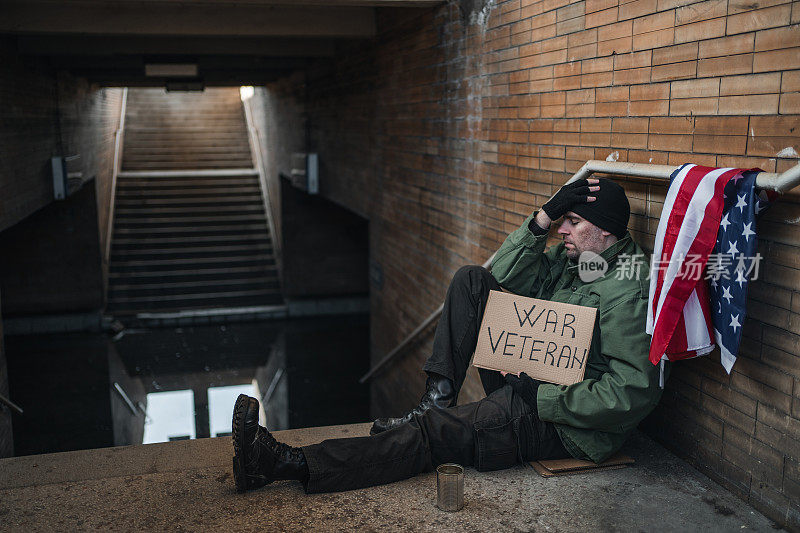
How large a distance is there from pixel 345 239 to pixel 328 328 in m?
2.04

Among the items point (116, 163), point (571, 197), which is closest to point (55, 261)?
point (116, 163)

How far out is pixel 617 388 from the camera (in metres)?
Answer: 2.76

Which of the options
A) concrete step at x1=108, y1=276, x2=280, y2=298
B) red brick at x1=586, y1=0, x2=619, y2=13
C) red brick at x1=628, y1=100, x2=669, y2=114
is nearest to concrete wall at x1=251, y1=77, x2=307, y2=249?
concrete step at x1=108, y1=276, x2=280, y2=298

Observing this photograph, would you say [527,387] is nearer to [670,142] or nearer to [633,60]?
[670,142]

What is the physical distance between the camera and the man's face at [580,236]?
9.91 feet

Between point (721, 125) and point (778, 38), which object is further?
point (721, 125)

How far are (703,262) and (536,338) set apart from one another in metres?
0.85

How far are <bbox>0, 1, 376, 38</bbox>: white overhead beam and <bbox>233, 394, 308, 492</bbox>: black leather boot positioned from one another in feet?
15.8

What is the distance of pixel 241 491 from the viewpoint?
2873 mm

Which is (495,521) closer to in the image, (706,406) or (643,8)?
(706,406)

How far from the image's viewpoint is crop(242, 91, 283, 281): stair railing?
13.6m

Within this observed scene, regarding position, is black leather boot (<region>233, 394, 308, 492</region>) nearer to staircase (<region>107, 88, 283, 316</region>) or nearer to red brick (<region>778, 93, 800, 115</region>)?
red brick (<region>778, 93, 800, 115</region>)

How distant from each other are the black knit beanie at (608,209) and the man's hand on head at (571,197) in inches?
0.8

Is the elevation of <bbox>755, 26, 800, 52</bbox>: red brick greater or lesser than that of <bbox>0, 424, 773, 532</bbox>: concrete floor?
greater
